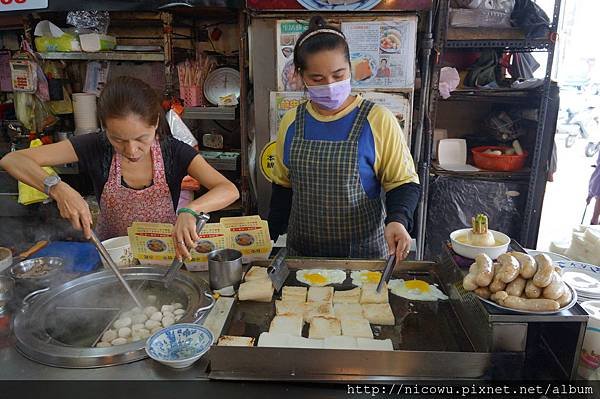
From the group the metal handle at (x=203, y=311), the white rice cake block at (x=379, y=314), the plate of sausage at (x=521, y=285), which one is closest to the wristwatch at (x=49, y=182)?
the metal handle at (x=203, y=311)

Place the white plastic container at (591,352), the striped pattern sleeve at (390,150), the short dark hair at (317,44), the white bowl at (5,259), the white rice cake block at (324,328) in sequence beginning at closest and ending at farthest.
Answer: the white plastic container at (591,352) < the white rice cake block at (324,328) < the white bowl at (5,259) < the short dark hair at (317,44) < the striped pattern sleeve at (390,150)

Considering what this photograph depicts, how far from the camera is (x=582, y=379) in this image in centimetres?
137

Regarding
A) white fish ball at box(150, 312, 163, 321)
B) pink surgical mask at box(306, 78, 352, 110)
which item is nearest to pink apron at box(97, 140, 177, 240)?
white fish ball at box(150, 312, 163, 321)

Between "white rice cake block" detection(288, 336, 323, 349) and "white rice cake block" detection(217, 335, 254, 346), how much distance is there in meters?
0.13

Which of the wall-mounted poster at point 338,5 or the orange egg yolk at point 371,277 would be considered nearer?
the orange egg yolk at point 371,277

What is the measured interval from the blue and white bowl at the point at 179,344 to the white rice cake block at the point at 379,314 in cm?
58

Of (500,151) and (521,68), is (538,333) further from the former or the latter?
(521,68)

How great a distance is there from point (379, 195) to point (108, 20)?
3.16 metres

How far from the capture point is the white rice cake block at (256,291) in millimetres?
1751

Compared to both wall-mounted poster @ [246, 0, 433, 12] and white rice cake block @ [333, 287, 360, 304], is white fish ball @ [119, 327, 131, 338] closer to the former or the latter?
white rice cake block @ [333, 287, 360, 304]

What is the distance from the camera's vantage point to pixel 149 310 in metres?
1.77

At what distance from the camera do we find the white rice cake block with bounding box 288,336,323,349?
148 cm

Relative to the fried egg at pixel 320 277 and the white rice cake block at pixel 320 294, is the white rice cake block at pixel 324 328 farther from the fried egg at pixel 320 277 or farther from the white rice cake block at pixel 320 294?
the fried egg at pixel 320 277

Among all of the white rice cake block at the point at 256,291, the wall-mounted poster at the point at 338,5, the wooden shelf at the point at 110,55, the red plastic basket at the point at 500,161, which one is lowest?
the white rice cake block at the point at 256,291
